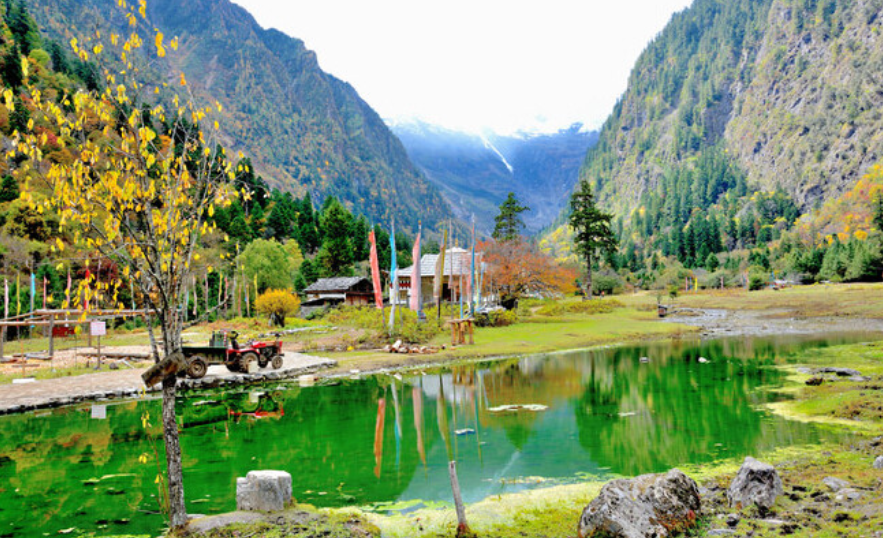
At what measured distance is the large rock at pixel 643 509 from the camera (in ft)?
27.1

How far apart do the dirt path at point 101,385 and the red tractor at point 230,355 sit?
0.45 metres

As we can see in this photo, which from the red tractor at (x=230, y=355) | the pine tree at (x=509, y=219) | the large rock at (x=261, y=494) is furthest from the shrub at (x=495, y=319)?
the large rock at (x=261, y=494)

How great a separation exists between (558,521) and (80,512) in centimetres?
919

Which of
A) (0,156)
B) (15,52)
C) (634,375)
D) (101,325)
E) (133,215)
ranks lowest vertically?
(634,375)

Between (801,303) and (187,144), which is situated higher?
(187,144)

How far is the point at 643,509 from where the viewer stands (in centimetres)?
865

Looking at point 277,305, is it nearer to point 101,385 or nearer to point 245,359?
point 245,359

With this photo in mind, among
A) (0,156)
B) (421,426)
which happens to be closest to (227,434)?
(421,426)

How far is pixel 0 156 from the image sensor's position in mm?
69562

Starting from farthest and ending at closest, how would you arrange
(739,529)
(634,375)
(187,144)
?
(634,375) < (739,529) < (187,144)

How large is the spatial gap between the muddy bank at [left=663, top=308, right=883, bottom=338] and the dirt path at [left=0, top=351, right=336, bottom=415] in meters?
35.4

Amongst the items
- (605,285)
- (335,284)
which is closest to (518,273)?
(335,284)

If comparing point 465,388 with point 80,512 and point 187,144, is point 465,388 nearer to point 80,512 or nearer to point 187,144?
point 80,512

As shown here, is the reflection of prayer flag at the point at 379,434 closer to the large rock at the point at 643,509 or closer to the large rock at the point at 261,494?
the large rock at the point at 261,494
